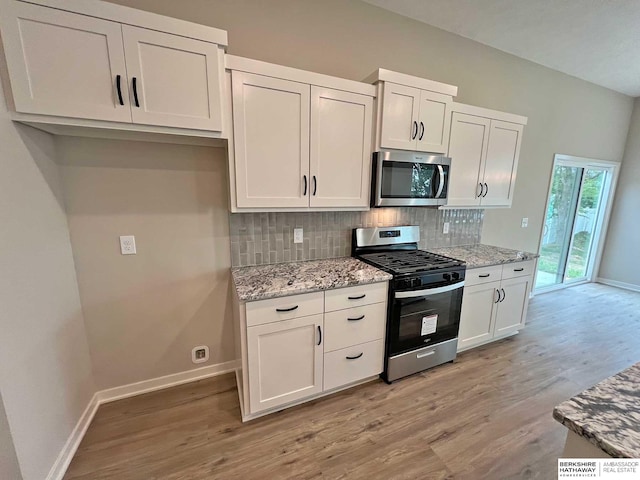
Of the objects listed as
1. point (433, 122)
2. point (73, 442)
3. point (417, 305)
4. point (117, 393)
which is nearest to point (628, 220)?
point (433, 122)

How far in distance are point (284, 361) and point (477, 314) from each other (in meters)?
1.96

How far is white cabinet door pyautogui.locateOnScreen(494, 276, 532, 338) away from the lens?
2785 mm

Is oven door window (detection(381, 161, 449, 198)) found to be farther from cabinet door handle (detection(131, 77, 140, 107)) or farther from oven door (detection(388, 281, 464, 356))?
cabinet door handle (detection(131, 77, 140, 107))

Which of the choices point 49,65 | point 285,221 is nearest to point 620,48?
point 285,221

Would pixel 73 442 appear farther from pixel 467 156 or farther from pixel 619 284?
pixel 619 284

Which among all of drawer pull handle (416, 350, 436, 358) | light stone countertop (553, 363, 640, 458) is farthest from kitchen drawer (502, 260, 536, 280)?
light stone countertop (553, 363, 640, 458)

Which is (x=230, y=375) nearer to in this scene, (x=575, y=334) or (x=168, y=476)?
(x=168, y=476)

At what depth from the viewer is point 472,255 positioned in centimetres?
281

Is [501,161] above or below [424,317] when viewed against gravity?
above

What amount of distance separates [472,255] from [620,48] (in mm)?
2777

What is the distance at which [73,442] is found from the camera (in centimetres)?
164

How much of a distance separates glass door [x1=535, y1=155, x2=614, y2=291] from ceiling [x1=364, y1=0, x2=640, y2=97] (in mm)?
1363

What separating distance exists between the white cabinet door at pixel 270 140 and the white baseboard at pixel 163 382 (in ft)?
4.86

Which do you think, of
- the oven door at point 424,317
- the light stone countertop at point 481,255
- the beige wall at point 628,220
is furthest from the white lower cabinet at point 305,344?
the beige wall at point 628,220
